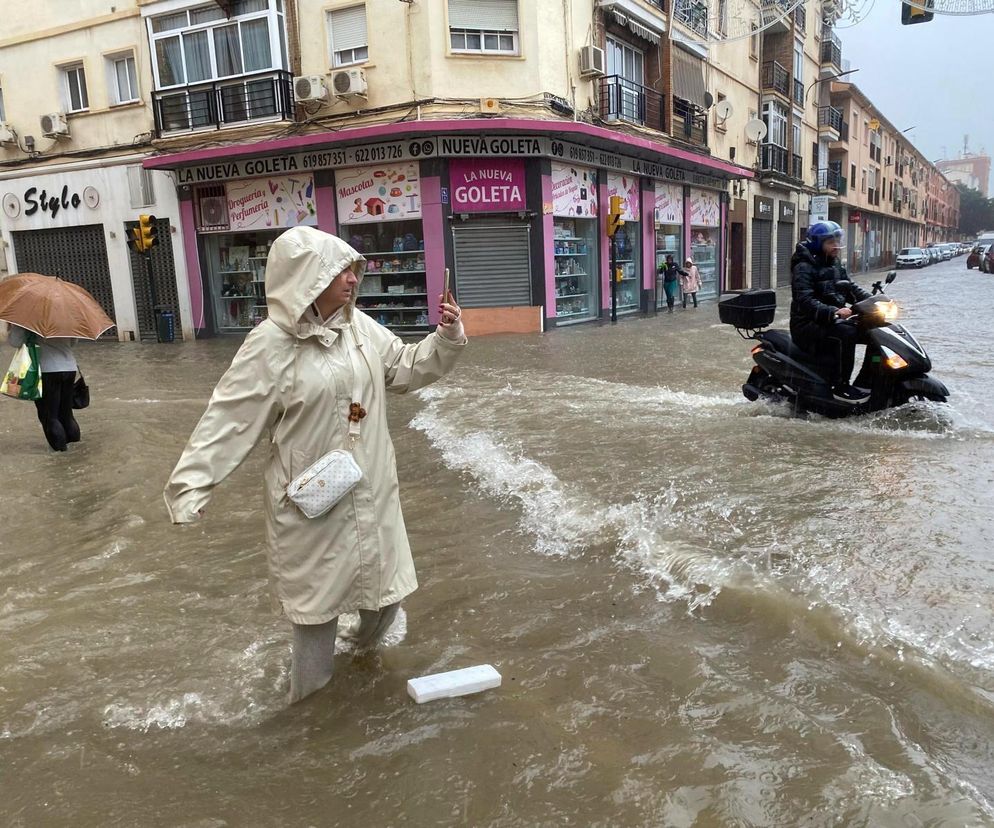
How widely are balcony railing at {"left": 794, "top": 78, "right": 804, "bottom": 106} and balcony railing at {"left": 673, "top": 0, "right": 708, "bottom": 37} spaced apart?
1057 cm

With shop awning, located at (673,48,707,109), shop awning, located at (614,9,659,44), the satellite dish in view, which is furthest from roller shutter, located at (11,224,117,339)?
the satellite dish

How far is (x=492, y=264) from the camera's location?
17844mm

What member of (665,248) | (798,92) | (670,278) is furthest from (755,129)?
(670,278)

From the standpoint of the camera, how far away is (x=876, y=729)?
2.73 m

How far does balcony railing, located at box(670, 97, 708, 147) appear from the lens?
75.7 feet

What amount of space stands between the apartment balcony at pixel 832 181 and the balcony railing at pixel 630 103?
796 inches

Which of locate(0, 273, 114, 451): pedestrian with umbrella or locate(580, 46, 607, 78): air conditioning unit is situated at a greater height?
locate(580, 46, 607, 78): air conditioning unit

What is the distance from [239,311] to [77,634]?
17.1 meters

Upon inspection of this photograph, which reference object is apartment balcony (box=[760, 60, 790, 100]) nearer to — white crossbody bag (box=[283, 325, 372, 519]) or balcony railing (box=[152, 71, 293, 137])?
Answer: balcony railing (box=[152, 71, 293, 137])

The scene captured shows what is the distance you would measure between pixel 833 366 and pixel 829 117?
124 feet

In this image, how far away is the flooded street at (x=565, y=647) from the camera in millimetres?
2572

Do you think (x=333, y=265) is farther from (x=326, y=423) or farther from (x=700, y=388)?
(x=700, y=388)

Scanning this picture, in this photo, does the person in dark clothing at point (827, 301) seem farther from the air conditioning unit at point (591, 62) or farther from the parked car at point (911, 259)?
the parked car at point (911, 259)

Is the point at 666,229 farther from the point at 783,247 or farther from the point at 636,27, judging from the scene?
the point at 783,247
